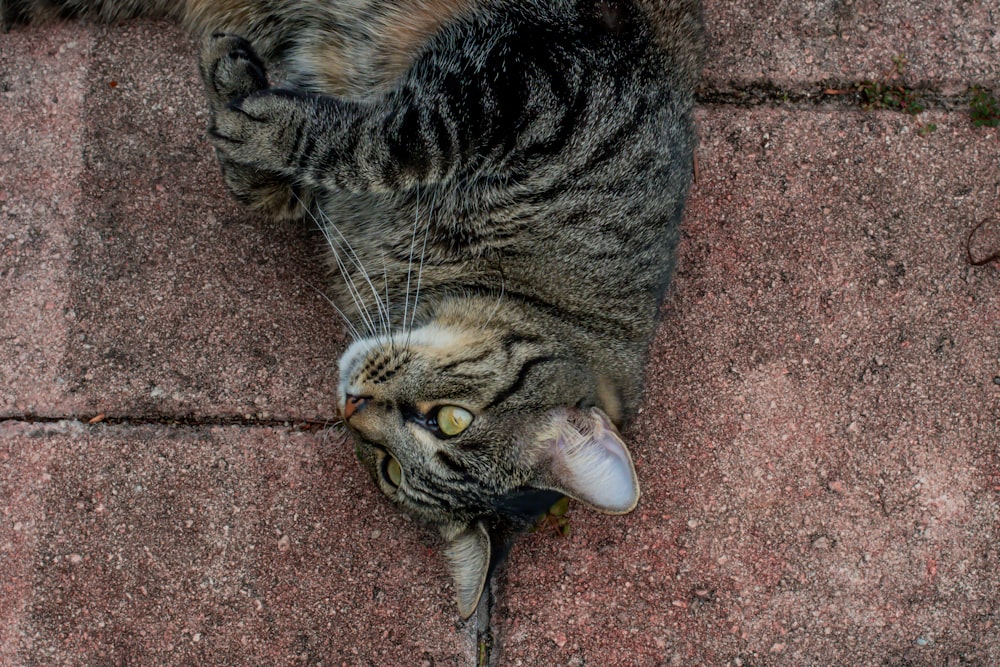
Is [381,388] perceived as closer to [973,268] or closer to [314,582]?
[314,582]

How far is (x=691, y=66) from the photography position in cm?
259

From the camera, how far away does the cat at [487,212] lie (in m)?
2.22

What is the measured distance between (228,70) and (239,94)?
8 centimetres

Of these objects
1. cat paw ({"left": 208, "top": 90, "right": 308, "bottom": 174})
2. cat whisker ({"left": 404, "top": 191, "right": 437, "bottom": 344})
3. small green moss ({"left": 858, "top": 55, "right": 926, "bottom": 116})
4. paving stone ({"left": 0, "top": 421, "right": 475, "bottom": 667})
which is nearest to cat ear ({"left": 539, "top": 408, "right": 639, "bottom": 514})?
cat whisker ({"left": 404, "top": 191, "right": 437, "bottom": 344})

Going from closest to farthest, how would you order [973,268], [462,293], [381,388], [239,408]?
[381,388]
[462,293]
[239,408]
[973,268]

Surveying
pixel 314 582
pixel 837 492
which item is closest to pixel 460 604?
pixel 314 582

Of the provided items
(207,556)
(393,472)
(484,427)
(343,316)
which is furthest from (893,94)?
(207,556)

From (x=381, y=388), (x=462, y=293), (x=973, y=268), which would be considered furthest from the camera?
(x=973, y=268)

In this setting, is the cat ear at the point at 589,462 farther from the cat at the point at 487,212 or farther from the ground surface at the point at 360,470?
the ground surface at the point at 360,470

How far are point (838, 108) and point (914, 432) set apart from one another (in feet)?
3.90

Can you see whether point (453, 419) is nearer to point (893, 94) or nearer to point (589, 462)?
point (589, 462)

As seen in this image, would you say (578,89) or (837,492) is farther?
(837,492)

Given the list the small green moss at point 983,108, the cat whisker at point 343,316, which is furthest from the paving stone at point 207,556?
the small green moss at point 983,108

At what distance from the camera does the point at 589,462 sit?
2178 mm
